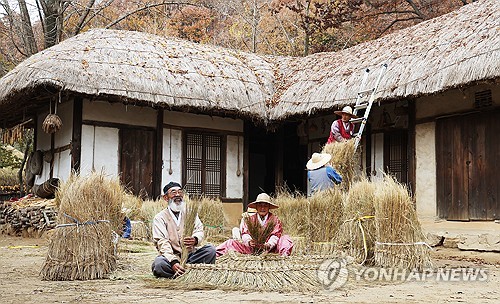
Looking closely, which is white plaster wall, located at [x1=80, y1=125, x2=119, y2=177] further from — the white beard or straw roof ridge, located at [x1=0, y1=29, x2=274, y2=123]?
the white beard

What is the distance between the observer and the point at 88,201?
17.0ft

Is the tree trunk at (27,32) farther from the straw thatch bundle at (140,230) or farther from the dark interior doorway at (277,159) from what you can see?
the straw thatch bundle at (140,230)

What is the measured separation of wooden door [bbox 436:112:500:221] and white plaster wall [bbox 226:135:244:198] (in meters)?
4.34

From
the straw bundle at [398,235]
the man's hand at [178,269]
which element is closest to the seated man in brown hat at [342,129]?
the straw bundle at [398,235]

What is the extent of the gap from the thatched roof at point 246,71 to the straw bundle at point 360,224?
241cm

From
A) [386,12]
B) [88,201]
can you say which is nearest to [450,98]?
[88,201]

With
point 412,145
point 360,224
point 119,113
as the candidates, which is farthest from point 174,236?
point 119,113

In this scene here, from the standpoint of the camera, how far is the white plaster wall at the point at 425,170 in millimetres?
8852

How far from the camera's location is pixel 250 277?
451 cm

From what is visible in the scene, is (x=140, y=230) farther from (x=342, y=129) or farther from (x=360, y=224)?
(x=360, y=224)

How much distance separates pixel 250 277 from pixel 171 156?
22.3 feet

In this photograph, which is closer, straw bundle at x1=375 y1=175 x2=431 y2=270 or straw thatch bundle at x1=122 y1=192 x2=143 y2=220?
straw bundle at x1=375 y1=175 x2=431 y2=270

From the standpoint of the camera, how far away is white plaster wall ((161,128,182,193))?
434 inches

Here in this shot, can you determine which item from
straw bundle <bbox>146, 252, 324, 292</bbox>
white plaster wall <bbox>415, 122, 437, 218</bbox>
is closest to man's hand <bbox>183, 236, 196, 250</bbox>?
straw bundle <bbox>146, 252, 324, 292</bbox>
